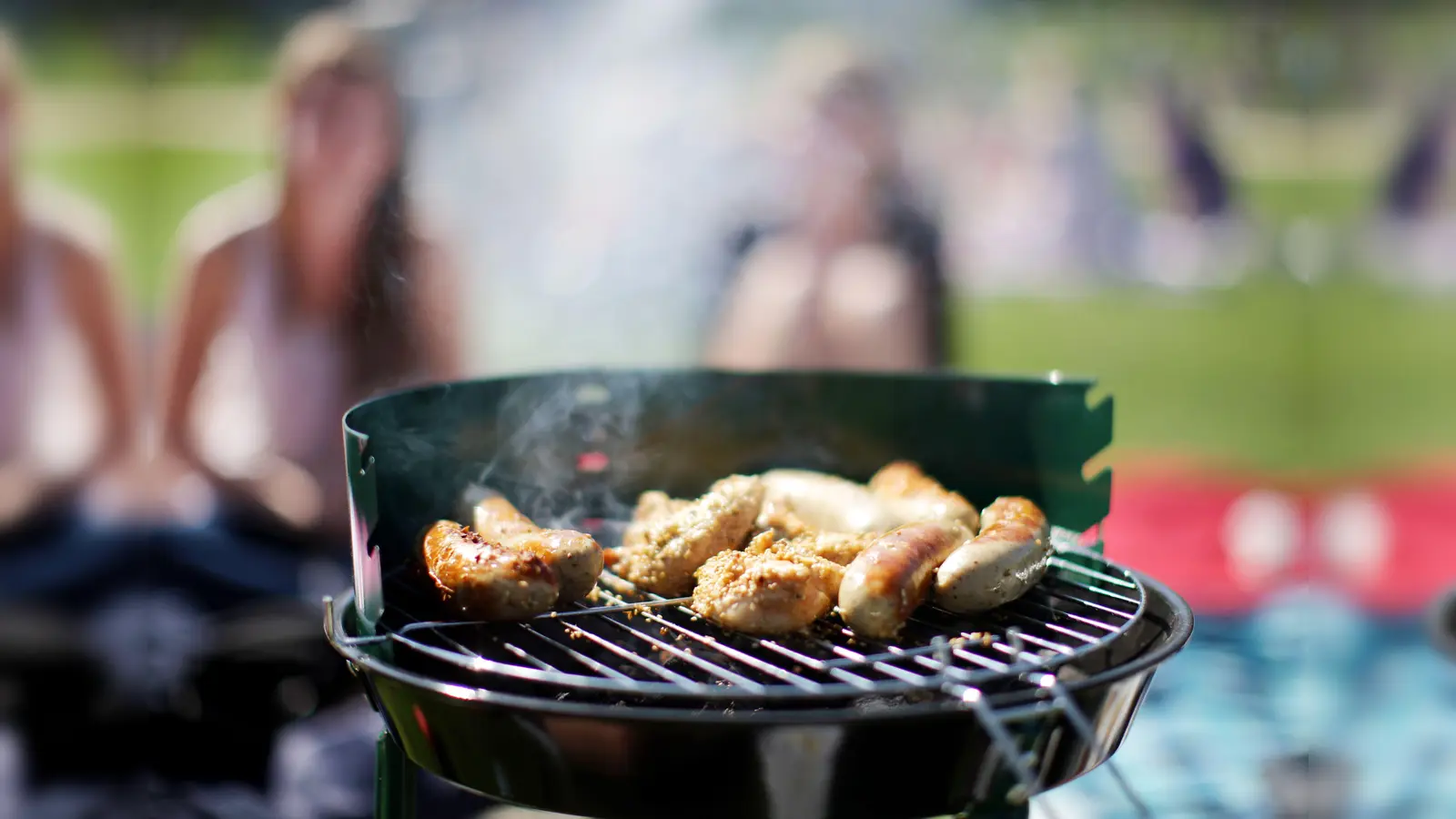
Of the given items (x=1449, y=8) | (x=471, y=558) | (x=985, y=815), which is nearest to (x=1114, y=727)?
(x=985, y=815)

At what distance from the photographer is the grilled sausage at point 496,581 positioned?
2246 mm

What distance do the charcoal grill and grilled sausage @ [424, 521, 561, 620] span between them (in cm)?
8

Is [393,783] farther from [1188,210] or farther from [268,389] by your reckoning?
[1188,210]

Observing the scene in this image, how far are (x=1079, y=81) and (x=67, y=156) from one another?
572 cm

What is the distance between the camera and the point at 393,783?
7.61 ft

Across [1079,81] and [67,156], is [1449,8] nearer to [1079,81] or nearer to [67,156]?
[1079,81]

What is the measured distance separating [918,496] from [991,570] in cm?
54

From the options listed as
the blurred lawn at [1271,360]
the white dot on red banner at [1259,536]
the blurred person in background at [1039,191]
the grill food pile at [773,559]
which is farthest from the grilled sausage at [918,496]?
the white dot on red banner at [1259,536]

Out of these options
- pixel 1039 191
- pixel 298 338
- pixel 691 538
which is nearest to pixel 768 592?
pixel 691 538

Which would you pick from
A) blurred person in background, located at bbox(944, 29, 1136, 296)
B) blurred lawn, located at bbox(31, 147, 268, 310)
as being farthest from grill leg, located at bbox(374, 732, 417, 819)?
blurred person in background, located at bbox(944, 29, 1136, 296)

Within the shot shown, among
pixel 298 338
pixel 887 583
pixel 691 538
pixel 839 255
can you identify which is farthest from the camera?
pixel 839 255

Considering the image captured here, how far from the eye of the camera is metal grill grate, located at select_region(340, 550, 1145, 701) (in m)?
1.93

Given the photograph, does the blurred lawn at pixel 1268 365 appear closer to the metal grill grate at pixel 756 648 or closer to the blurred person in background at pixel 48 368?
the metal grill grate at pixel 756 648

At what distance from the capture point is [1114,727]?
6.84 ft
